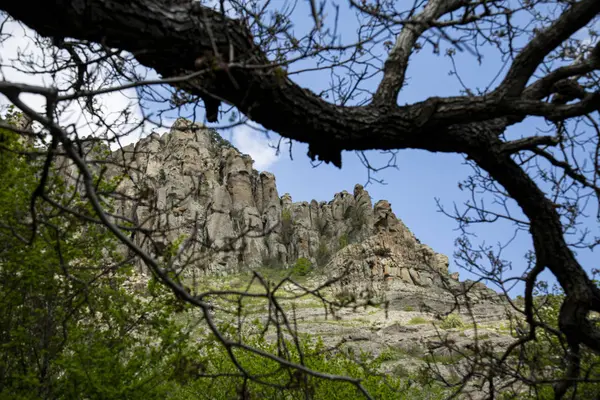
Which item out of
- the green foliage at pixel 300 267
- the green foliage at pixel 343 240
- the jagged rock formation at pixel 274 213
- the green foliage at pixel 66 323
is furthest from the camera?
the green foliage at pixel 343 240

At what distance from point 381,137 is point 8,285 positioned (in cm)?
731

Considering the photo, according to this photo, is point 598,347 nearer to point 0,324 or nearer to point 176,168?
point 0,324

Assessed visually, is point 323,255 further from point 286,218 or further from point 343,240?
point 286,218

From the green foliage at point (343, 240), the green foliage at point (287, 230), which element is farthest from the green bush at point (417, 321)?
the green foliage at point (287, 230)

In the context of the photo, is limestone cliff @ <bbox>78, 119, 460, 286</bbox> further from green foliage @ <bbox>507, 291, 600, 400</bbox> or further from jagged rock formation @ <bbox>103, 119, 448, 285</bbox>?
green foliage @ <bbox>507, 291, 600, 400</bbox>

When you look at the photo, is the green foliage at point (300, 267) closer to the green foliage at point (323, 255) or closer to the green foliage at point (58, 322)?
the green foliage at point (58, 322)

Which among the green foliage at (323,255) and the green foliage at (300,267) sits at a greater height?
the green foliage at (323,255)

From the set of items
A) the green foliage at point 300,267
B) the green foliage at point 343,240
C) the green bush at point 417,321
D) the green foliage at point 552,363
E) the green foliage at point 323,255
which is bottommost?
the green foliage at point 552,363

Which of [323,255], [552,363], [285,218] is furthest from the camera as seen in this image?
[323,255]

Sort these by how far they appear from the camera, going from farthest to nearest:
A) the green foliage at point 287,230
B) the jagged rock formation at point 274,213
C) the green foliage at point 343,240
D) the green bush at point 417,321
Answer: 1. the green foliage at point 287,230
2. the green foliage at point 343,240
3. the jagged rock formation at point 274,213
4. the green bush at point 417,321

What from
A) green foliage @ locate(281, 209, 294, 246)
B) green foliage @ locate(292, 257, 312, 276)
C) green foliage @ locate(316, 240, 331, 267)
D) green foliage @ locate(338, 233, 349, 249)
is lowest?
green foliage @ locate(292, 257, 312, 276)

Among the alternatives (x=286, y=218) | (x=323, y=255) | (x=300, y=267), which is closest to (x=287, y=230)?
(x=286, y=218)

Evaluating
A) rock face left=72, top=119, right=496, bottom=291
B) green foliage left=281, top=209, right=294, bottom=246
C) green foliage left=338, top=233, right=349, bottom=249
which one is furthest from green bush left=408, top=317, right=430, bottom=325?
green foliage left=281, top=209, right=294, bottom=246

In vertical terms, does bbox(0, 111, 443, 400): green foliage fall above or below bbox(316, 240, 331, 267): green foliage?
below
